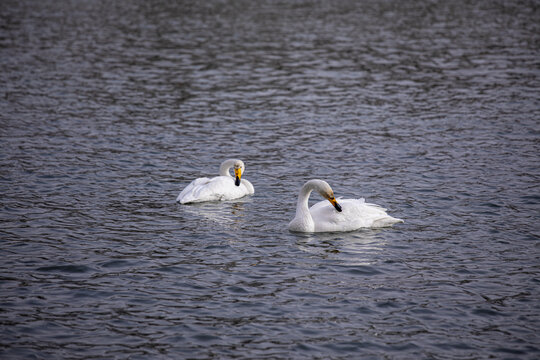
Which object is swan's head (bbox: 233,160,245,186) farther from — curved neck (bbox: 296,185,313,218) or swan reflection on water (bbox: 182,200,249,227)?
curved neck (bbox: 296,185,313,218)

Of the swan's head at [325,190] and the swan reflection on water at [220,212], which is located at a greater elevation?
the swan's head at [325,190]

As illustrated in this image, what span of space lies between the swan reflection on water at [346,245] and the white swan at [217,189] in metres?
3.02

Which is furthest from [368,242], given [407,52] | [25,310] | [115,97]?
[407,52]

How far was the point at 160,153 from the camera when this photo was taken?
822 inches

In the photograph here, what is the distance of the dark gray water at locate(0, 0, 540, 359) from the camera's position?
10.9 meters

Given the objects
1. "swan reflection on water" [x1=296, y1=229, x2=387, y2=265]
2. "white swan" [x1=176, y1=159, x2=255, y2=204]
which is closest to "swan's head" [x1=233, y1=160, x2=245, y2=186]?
"white swan" [x1=176, y1=159, x2=255, y2=204]

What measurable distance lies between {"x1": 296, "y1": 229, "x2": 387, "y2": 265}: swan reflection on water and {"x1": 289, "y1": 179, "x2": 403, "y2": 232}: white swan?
0.15m

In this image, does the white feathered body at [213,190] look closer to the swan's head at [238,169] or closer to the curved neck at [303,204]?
the swan's head at [238,169]

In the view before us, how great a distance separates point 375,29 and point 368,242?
2989cm

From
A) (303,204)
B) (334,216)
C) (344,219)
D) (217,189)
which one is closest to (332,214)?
(334,216)

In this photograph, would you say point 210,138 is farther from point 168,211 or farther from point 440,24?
point 440,24

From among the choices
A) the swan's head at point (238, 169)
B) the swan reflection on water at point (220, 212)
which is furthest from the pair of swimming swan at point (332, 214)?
the swan's head at point (238, 169)

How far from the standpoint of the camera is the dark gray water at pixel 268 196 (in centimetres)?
1085

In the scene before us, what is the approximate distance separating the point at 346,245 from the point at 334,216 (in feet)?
3.02
